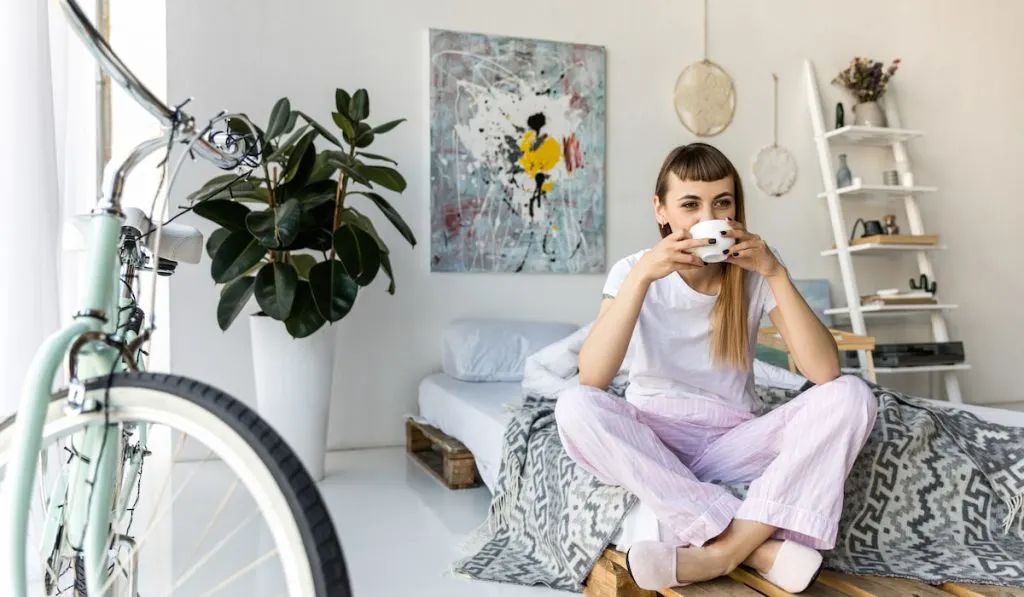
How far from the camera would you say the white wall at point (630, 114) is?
312cm

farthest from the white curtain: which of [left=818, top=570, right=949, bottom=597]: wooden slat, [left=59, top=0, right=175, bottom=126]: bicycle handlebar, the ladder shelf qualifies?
the ladder shelf

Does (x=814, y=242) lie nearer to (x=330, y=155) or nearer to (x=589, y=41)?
(x=589, y=41)

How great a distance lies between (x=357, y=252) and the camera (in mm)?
2553

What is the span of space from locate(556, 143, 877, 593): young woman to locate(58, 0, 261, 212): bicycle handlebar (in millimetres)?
769

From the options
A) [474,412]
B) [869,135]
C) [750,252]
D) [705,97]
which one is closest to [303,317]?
[474,412]

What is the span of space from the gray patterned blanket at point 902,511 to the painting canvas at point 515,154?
1765mm

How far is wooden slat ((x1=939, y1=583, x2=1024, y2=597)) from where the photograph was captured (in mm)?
1273

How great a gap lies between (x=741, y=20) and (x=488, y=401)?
2.52 m

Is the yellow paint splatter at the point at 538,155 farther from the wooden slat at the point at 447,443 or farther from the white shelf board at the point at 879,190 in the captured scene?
the white shelf board at the point at 879,190

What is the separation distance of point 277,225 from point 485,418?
2.84ft

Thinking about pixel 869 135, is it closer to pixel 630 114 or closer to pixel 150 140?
pixel 630 114

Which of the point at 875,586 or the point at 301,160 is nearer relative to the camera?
the point at 875,586

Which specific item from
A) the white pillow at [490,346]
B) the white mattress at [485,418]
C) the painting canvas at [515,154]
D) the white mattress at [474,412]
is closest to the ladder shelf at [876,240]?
the painting canvas at [515,154]

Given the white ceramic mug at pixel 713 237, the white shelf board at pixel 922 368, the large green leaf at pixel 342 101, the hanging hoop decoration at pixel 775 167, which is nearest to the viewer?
the white ceramic mug at pixel 713 237
